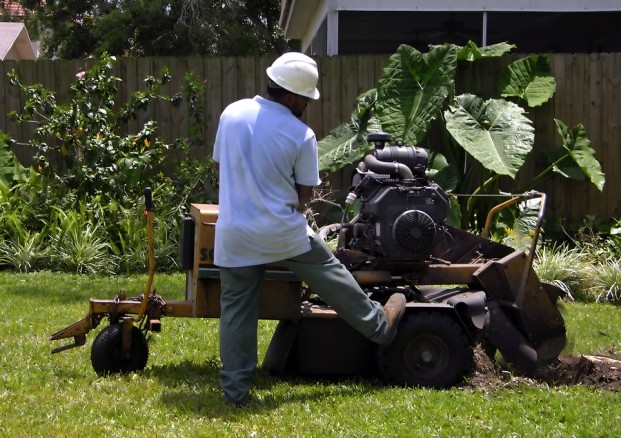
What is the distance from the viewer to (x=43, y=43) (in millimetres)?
29609

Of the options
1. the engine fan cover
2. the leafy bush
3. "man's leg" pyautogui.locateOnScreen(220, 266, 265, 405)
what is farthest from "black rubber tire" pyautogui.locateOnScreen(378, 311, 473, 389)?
the leafy bush

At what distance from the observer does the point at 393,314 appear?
596 cm

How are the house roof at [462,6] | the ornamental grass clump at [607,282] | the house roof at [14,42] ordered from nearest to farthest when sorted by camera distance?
the ornamental grass clump at [607,282] < the house roof at [462,6] < the house roof at [14,42]

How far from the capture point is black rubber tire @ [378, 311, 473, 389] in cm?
600

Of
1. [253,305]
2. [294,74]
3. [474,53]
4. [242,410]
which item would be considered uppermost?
[474,53]

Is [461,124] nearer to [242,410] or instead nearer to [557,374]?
[557,374]

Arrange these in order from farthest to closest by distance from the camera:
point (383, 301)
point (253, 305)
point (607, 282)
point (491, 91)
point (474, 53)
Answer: point (491, 91)
point (474, 53)
point (607, 282)
point (383, 301)
point (253, 305)

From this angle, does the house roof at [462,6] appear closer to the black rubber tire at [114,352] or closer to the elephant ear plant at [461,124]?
the elephant ear plant at [461,124]

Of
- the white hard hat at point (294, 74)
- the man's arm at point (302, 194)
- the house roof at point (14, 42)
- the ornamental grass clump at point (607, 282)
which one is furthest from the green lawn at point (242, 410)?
the house roof at point (14, 42)

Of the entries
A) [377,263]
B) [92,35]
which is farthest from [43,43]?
[377,263]

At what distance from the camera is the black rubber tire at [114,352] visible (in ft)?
19.5

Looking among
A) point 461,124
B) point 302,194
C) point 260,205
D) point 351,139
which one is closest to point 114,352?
point 260,205

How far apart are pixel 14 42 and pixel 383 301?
23411 millimetres

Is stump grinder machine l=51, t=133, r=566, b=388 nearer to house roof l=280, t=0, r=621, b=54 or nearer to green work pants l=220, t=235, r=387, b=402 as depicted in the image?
green work pants l=220, t=235, r=387, b=402
